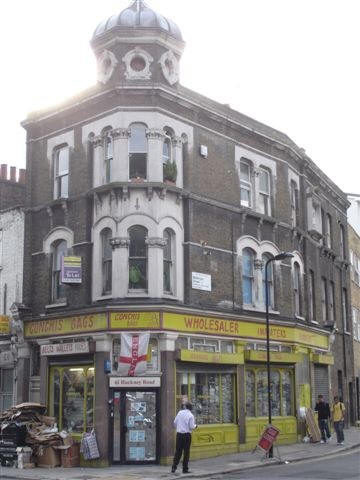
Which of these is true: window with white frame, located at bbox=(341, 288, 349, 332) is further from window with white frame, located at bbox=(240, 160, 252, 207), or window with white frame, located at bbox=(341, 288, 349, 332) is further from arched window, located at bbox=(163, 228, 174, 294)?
arched window, located at bbox=(163, 228, 174, 294)

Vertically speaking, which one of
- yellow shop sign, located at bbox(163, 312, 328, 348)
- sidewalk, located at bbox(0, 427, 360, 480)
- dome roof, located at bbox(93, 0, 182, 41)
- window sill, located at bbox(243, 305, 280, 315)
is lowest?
sidewalk, located at bbox(0, 427, 360, 480)

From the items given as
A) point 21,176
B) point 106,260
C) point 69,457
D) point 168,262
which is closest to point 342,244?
point 21,176

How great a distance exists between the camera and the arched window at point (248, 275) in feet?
84.1

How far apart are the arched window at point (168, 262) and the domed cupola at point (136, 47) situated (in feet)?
16.4

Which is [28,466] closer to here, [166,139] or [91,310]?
[91,310]

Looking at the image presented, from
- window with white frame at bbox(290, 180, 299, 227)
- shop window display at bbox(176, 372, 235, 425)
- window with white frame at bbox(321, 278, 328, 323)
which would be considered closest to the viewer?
shop window display at bbox(176, 372, 235, 425)

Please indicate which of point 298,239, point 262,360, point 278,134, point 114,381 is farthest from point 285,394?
point 278,134

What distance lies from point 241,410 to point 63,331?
6659 mm

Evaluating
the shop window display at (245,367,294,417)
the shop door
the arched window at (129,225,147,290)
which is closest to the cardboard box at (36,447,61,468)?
the shop door

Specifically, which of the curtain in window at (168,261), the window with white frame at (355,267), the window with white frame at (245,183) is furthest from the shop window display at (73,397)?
the window with white frame at (355,267)

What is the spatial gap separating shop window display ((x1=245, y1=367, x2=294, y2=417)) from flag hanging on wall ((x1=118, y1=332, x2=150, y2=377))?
5489 millimetres

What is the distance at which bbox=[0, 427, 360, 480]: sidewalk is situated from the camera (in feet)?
59.0

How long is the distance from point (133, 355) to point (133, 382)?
0.78 m

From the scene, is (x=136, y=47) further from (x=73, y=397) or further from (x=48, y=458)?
(x=48, y=458)
